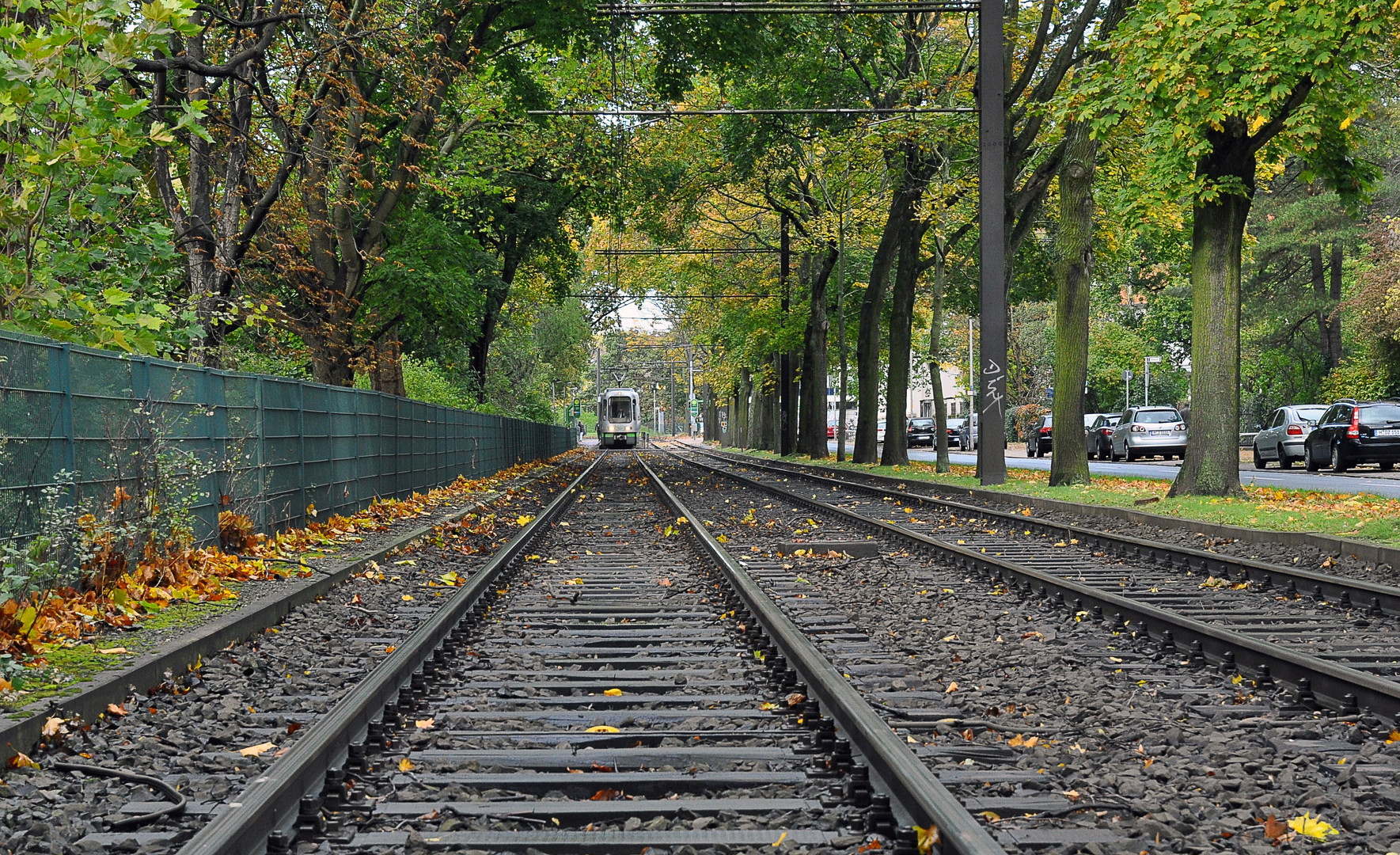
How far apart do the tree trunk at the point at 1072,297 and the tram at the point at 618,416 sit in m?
52.2

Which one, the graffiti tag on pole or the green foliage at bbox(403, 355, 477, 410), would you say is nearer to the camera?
the graffiti tag on pole

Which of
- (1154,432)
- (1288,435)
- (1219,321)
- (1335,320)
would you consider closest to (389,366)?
(1219,321)

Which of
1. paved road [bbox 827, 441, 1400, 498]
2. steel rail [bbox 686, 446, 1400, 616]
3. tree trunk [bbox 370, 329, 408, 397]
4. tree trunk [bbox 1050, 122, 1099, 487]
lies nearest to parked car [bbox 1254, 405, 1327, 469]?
paved road [bbox 827, 441, 1400, 498]

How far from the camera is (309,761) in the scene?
172 inches

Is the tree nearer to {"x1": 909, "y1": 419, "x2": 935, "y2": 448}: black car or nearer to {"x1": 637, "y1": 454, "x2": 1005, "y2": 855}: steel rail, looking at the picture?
{"x1": 637, "y1": 454, "x2": 1005, "y2": 855}: steel rail

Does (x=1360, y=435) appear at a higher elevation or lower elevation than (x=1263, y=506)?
higher

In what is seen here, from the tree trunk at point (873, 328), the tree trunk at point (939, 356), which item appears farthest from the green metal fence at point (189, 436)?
the tree trunk at point (873, 328)

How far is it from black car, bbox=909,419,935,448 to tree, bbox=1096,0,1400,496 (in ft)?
163

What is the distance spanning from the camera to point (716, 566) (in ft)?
36.5

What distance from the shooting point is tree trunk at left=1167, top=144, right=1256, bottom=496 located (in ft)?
52.2

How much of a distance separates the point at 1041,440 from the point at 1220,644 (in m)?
43.8

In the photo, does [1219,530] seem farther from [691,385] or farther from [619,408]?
[691,385]

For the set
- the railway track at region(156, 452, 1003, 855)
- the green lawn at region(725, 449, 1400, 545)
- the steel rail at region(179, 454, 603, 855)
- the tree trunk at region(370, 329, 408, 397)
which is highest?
the tree trunk at region(370, 329, 408, 397)

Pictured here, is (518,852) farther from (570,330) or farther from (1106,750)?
(570,330)
